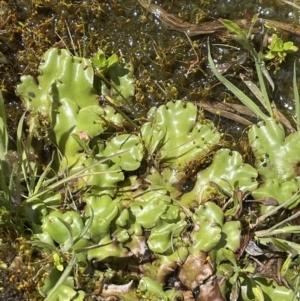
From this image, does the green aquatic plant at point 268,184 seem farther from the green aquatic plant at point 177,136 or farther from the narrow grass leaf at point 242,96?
the green aquatic plant at point 177,136

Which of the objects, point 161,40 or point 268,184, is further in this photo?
point 161,40

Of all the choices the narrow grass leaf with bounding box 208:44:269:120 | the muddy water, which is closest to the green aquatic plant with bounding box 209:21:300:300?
the narrow grass leaf with bounding box 208:44:269:120

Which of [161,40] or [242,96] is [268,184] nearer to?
[242,96]

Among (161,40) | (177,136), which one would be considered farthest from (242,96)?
(161,40)

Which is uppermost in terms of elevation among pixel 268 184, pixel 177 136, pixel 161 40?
pixel 161 40

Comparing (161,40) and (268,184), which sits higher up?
(161,40)

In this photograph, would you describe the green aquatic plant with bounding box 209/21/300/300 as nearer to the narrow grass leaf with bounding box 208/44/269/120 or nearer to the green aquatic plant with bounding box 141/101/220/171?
the narrow grass leaf with bounding box 208/44/269/120

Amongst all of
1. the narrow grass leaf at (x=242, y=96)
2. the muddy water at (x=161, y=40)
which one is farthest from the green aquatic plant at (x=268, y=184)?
the muddy water at (x=161, y=40)

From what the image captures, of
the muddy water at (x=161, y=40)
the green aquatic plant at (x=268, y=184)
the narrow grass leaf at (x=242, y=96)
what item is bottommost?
the green aquatic plant at (x=268, y=184)

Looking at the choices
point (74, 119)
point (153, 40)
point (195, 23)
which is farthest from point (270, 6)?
point (74, 119)

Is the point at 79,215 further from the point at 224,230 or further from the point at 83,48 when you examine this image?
the point at 83,48

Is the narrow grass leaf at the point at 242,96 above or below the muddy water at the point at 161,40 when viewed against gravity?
below

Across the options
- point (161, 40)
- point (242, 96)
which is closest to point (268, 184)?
point (242, 96)
